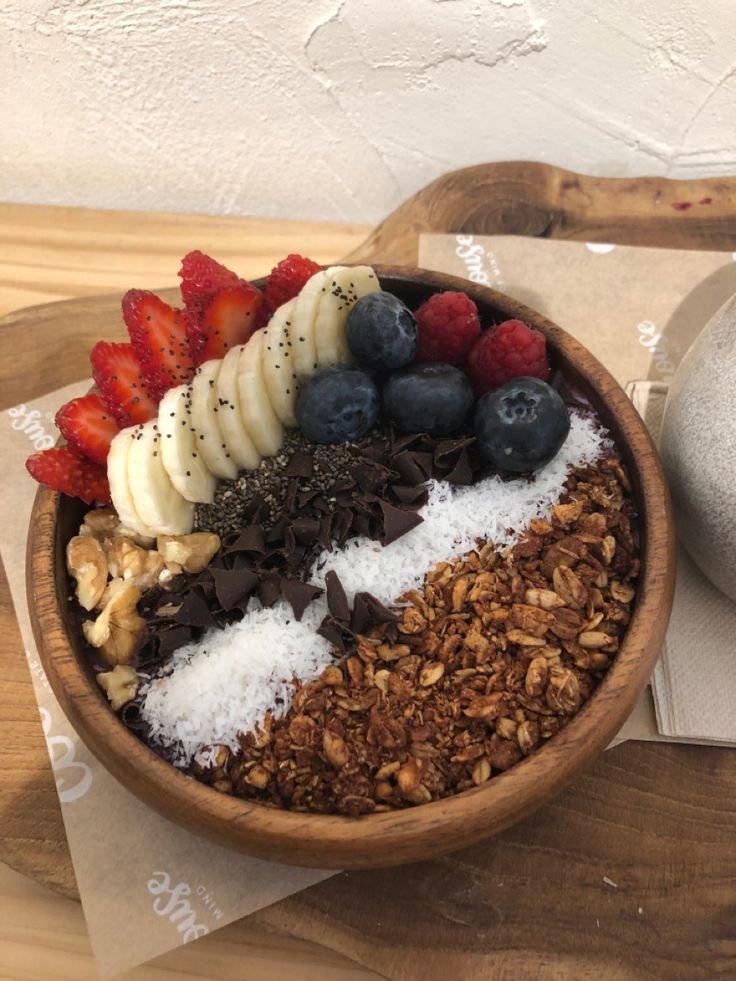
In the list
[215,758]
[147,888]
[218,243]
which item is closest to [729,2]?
[218,243]

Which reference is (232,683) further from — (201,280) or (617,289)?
(617,289)

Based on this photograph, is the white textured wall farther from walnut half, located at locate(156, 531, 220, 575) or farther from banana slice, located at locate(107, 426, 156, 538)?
walnut half, located at locate(156, 531, 220, 575)

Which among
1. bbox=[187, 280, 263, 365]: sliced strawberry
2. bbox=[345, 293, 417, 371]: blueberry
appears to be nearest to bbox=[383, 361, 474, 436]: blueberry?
bbox=[345, 293, 417, 371]: blueberry

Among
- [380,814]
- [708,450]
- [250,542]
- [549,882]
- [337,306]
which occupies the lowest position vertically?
[549,882]

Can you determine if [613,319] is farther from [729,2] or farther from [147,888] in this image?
[147,888]

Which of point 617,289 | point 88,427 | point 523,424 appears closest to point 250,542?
point 88,427
